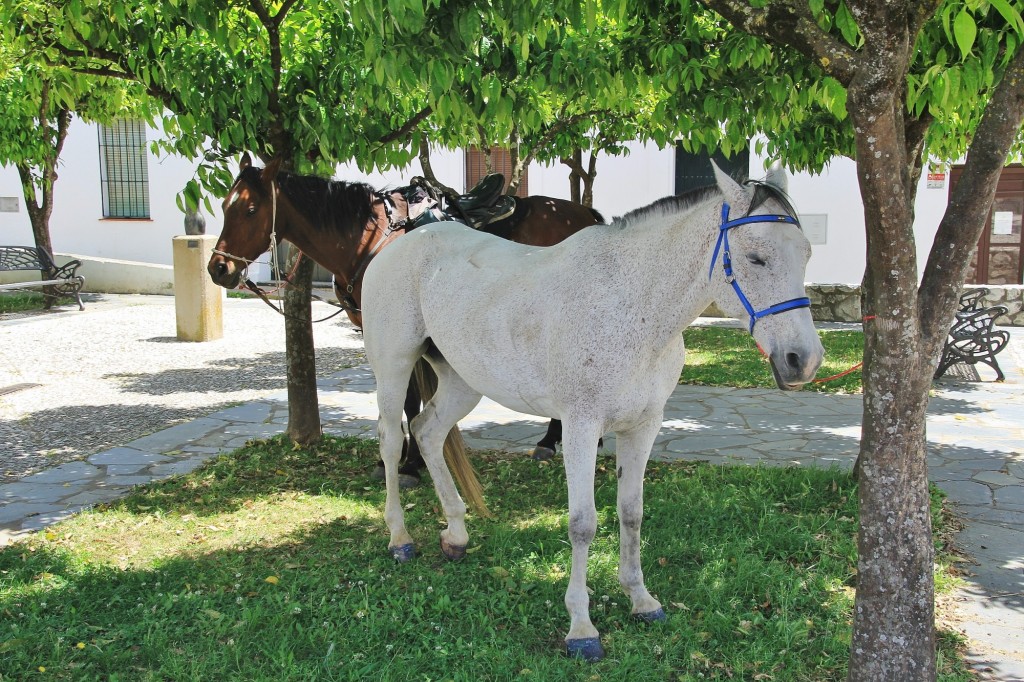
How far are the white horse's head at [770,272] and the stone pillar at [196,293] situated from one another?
9.68 meters

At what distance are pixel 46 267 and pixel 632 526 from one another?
1402cm

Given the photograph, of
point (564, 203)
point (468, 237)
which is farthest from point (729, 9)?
point (564, 203)

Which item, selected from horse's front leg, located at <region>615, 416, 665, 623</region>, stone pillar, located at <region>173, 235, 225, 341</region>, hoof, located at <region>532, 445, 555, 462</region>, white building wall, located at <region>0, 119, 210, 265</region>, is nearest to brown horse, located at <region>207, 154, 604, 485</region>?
hoof, located at <region>532, 445, 555, 462</region>

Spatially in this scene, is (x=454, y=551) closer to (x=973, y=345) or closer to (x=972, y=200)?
(x=972, y=200)

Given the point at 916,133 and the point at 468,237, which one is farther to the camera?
the point at 916,133

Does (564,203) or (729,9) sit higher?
(729,9)

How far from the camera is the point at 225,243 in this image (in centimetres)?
511

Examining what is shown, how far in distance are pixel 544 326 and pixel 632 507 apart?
0.92 meters

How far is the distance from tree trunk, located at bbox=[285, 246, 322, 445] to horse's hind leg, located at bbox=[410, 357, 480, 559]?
207 centimetres

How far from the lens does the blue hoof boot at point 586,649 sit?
332 cm

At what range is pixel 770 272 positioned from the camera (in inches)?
113

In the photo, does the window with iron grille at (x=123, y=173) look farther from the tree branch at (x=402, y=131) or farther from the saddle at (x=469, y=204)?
the saddle at (x=469, y=204)

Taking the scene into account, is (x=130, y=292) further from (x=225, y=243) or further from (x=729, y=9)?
(x=729, y=9)

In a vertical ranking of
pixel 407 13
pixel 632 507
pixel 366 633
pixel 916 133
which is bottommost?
pixel 366 633
